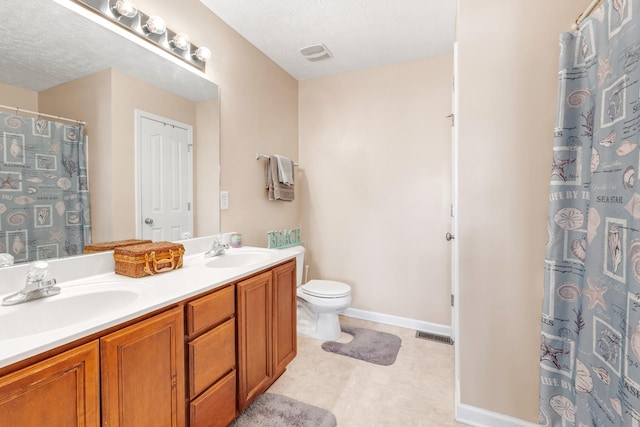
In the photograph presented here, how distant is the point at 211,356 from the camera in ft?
3.98

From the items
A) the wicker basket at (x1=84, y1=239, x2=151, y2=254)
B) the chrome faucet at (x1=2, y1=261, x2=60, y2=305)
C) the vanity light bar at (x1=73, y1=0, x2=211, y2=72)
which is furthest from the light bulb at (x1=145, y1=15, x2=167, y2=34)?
the chrome faucet at (x1=2, y1=261, x2=60, y2=305)

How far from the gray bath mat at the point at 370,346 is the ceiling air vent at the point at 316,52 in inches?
98.1

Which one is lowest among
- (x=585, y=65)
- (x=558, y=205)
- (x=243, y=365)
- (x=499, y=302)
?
(x=243, y=365)

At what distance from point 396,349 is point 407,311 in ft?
1.61

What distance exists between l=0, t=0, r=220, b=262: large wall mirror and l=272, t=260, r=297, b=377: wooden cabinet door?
840 mm

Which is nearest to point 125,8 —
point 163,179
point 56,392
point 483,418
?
point 163,179

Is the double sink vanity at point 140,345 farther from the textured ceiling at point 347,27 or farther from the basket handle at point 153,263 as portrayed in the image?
the textured ceiling at point 347,27

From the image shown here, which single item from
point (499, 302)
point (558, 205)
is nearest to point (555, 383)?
point (499, 302)

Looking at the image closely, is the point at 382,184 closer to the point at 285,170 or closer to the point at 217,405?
the point at 285,170

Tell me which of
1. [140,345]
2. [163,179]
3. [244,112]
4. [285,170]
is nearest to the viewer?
[140,345]

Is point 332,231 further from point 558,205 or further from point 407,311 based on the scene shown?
point 558,205

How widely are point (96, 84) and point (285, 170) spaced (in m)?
1.50

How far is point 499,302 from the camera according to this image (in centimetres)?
138

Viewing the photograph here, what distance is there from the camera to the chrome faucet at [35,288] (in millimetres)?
933
